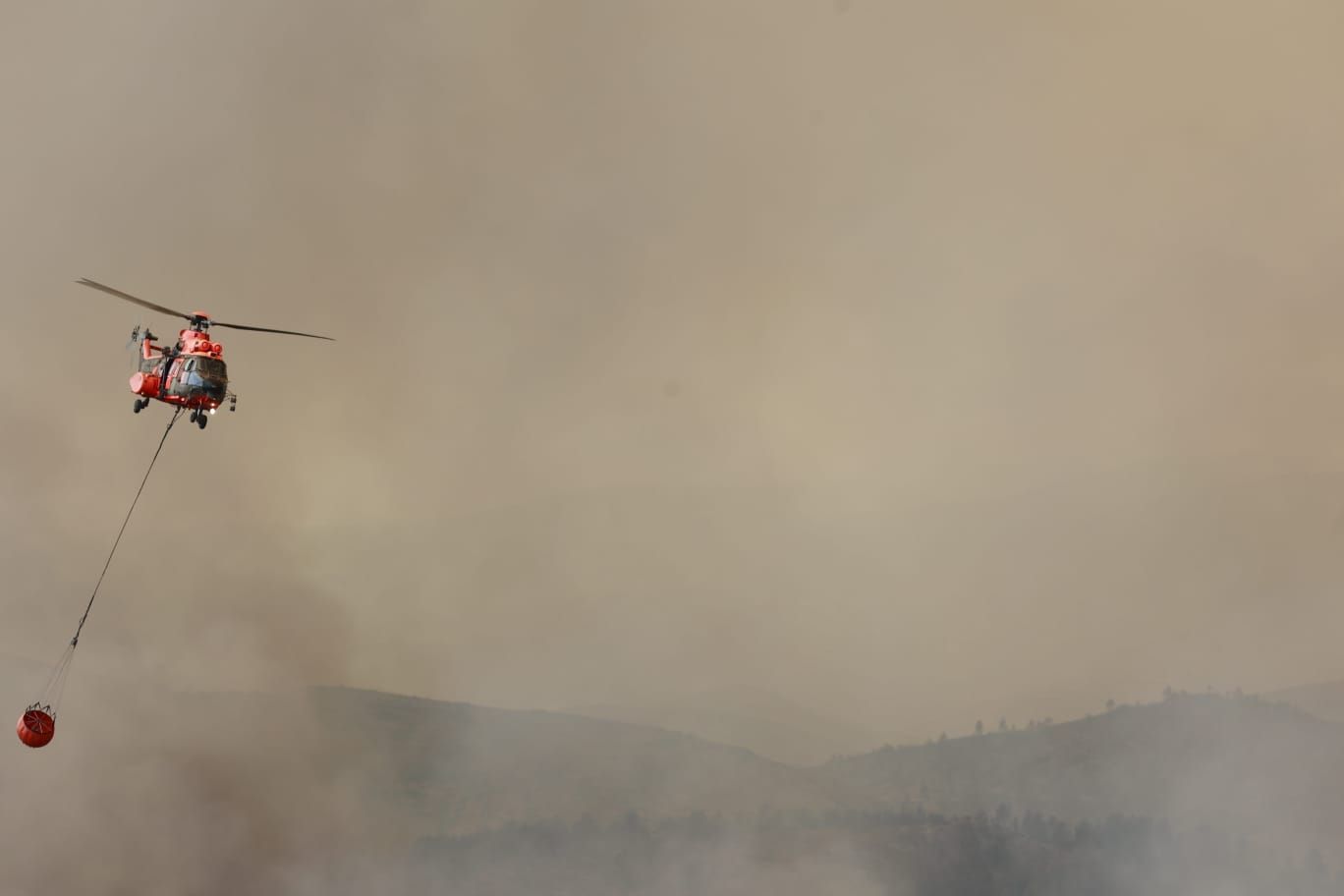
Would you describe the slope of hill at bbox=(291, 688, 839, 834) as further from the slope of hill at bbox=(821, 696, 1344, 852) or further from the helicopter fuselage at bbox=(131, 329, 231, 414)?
the helicopter fuselage at bbox=(131, 329, 231, 414)

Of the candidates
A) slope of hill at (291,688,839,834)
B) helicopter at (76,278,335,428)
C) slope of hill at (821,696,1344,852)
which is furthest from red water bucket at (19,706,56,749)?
slope of hill at (821,696,1344,852)

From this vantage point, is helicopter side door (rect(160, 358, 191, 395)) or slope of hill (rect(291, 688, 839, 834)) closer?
helicopter side door (rect(160, 358, 191, 395))

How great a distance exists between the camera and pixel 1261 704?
35781 millimetres

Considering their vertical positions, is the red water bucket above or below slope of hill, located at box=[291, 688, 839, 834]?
below

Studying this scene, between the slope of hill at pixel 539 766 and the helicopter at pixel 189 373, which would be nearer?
the helicopter at pixel 189 373

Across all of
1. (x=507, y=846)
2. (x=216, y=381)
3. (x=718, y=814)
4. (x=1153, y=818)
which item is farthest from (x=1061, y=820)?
(x=216, y=381)

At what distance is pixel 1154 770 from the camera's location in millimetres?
36156

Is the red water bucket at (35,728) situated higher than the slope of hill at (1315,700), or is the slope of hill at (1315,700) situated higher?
the slope of hill at (1315,700)

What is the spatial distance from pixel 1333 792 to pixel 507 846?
23971mm

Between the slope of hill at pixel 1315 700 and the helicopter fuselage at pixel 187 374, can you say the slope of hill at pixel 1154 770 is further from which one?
Result: the helicopter fuselage at pixel 187 374

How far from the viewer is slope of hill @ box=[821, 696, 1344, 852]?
35.2 meters

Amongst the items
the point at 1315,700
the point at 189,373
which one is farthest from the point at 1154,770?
the point at 189,373

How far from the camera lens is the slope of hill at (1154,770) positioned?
116 ft

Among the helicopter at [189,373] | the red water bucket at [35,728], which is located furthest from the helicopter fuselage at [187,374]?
the red water bucket at [35,728]
